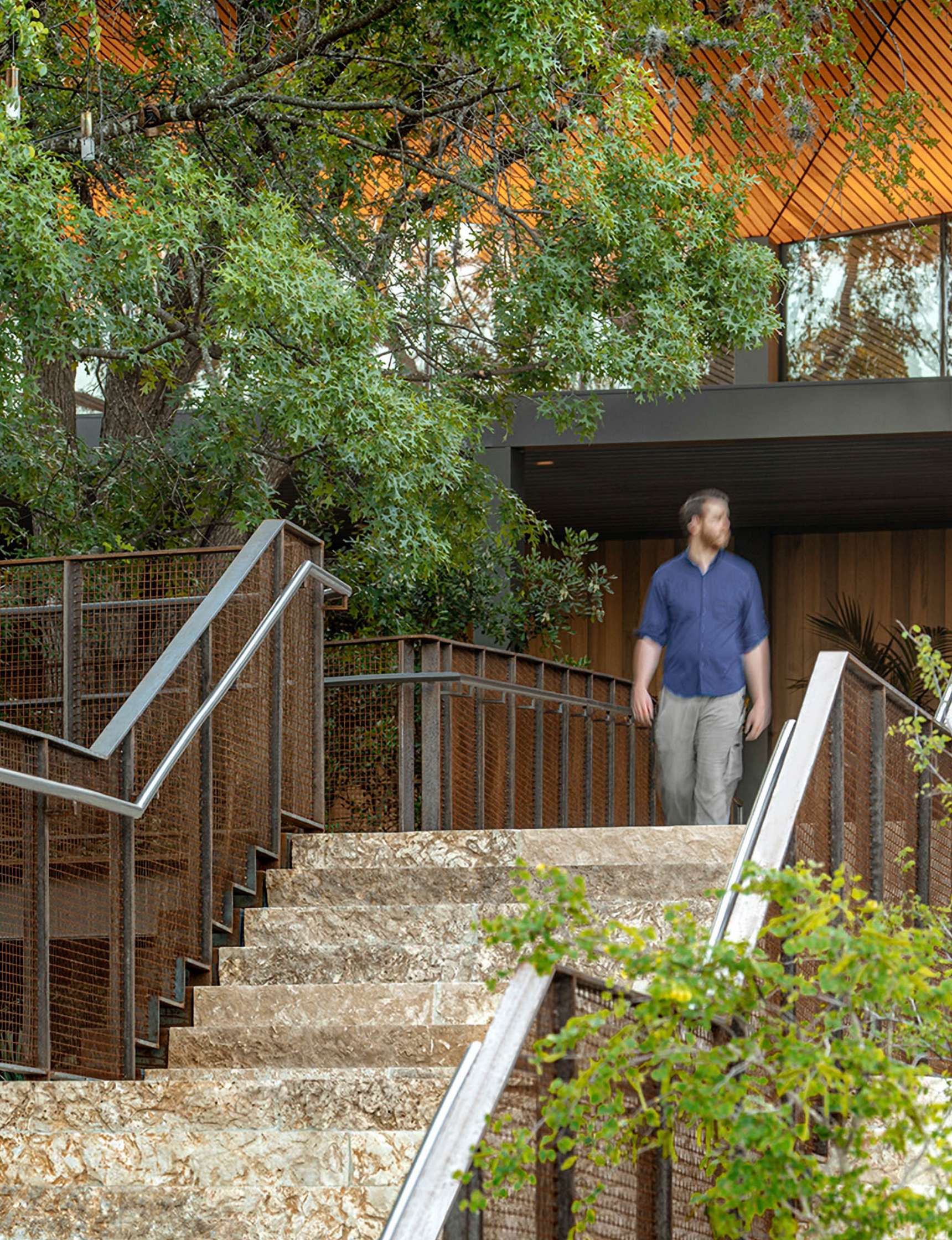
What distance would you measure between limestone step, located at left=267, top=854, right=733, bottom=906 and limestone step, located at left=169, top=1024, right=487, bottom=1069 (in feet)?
2.83

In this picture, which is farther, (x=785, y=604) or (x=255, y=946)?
(x=785, y=604)

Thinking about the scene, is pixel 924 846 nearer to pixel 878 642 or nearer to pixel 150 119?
pixel 150 119

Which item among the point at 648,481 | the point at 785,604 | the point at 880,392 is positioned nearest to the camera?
the point at 880,392

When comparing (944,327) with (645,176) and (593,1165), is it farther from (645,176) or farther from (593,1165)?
(593,1165)

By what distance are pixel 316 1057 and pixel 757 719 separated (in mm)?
2195

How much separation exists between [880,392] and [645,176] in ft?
14.0

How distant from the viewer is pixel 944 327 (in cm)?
1292

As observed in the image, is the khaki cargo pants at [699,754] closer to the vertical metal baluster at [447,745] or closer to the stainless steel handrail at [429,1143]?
the vertical metal baluster at [447,745]

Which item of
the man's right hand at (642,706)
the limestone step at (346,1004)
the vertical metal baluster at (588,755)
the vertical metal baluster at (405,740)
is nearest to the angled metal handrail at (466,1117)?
the limestone step at (346,1004)

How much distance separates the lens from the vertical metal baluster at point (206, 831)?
5188 mm

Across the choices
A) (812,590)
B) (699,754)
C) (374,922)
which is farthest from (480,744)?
(812,590)

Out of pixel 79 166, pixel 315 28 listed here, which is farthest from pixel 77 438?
pixel 315 28

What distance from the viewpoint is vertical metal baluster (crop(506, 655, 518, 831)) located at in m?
9.45

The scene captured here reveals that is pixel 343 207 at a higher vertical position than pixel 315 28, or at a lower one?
lower
